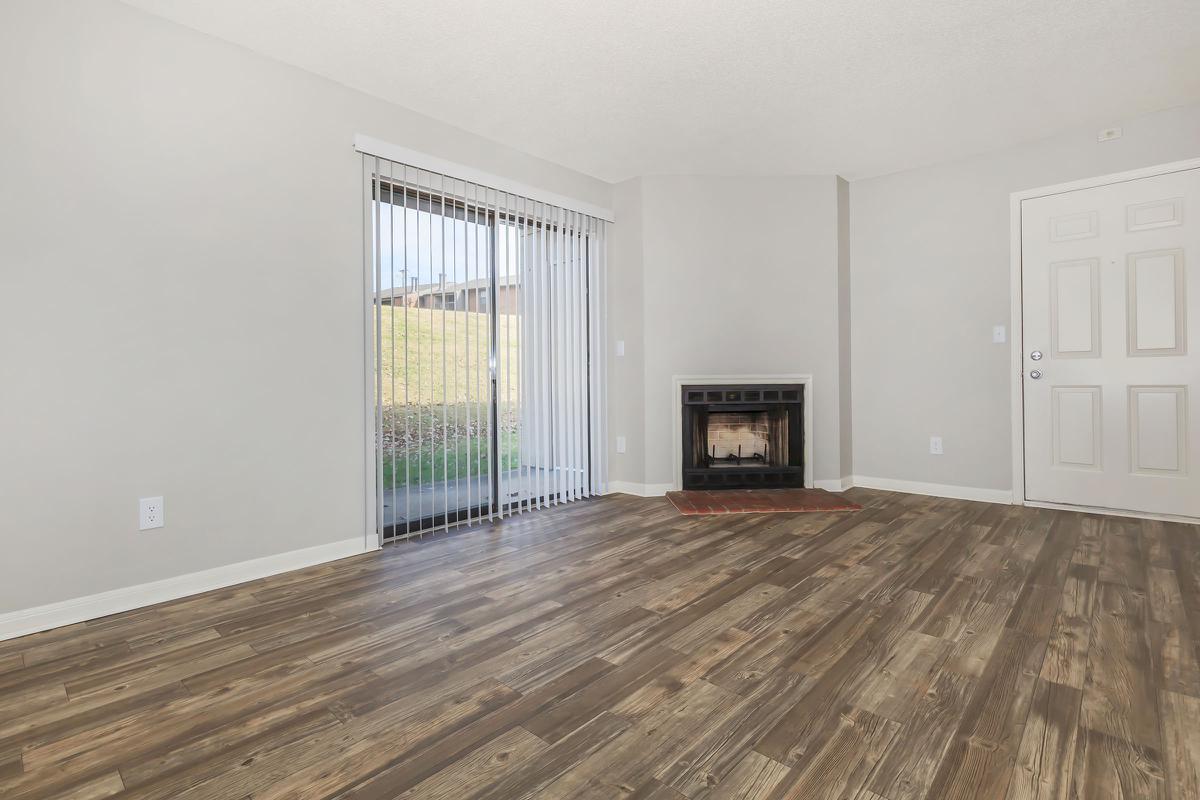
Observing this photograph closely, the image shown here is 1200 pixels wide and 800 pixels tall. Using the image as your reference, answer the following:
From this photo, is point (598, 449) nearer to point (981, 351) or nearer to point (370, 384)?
point (370, 384)

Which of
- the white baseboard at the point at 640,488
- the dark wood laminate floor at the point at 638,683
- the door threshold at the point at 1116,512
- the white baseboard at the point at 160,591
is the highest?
the white baseboard at the point at 640,488

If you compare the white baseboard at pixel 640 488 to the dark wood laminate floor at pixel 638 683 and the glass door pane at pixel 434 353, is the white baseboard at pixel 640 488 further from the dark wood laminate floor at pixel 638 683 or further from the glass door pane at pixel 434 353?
the dark wood laminate floor at pixel 638 683

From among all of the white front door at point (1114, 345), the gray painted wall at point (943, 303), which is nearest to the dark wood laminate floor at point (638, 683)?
the white front door at point (1114, 345)

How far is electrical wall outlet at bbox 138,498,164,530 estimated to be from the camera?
2396 millimetres

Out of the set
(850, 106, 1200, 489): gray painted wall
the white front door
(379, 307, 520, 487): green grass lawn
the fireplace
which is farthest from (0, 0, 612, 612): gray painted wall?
the white front door

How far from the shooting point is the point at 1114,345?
3654 millimetres

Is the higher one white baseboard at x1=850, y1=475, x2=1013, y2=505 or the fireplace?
the fireplace

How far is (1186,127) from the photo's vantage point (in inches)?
135

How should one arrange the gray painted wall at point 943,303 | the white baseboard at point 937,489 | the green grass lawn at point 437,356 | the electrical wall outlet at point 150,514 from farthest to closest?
the white baseboard at point 937,489, the gray painted wall at point 943,303, the green grass lawn at point 437,356, the electrical wall outlet at point 150,514

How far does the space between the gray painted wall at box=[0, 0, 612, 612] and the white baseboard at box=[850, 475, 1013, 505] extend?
3.79 metres

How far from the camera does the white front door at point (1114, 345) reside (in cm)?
346

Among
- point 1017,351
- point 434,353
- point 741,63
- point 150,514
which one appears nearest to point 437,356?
point 434,353

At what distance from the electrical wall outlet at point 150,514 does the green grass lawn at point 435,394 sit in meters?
1.01

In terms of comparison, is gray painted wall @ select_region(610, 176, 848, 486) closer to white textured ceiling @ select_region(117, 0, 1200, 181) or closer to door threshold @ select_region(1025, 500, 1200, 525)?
white textured ceiling @ select_region(117, 0, 1200, 181)
